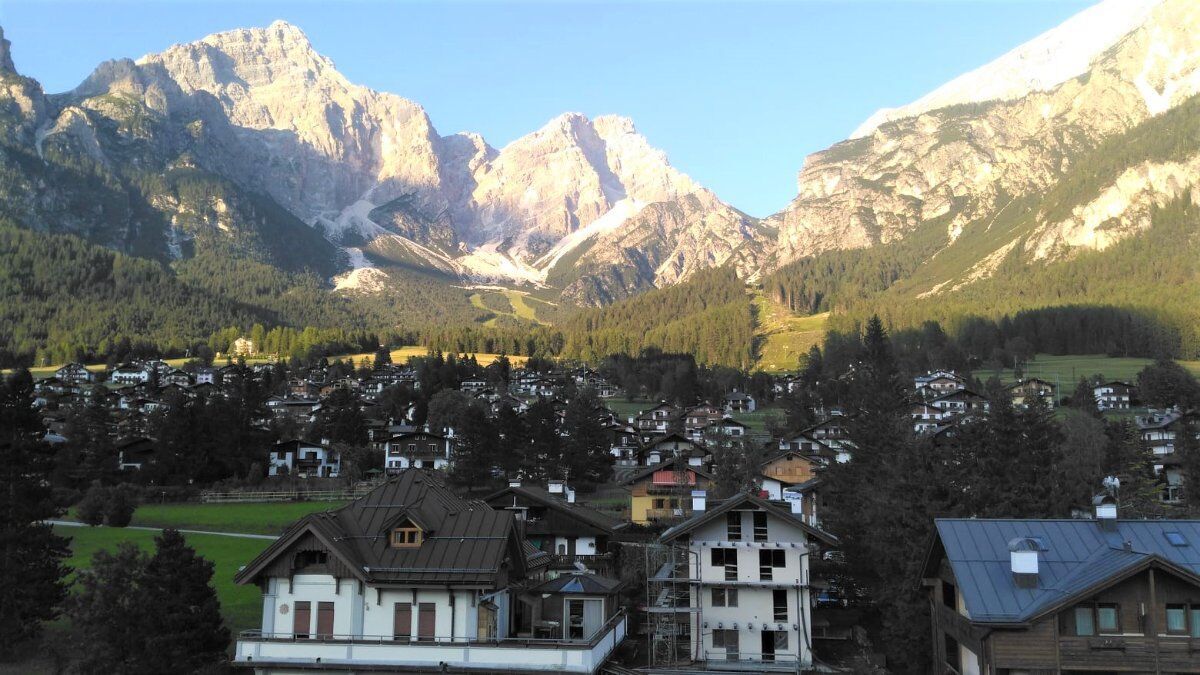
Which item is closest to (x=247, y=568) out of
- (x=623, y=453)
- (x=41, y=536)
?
(x=41, y=536)

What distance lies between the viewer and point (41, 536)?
38.4 meters

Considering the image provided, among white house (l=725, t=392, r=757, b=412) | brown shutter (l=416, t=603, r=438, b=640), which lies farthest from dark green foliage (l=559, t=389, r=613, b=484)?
white house (l=725, t=392, r=757, b=412)

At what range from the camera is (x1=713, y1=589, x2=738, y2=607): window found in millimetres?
38062

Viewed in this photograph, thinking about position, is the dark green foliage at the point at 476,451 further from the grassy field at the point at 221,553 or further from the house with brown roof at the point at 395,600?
the house with brown roof at the point at 395,600

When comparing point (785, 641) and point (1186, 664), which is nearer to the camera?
point (1186, 664)

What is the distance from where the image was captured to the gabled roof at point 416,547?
1195 inches

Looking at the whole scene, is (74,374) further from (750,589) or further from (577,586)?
(750,589)

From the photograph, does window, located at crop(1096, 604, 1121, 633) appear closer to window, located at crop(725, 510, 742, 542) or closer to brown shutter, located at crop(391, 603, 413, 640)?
window, located at crop(725, 510, 742, 542)

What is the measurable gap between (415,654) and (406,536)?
13.3ft

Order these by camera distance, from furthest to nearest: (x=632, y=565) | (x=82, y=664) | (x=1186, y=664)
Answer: (x=632, y=565)
(x=82, y=664)
(x=1186, y=664)

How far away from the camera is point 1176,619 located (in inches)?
1014

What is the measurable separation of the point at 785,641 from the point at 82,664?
26.8 meters

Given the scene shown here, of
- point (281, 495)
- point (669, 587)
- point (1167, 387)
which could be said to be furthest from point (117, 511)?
point (1167, 387)

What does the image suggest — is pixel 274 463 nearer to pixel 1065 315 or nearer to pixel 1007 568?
pixel 1007 568
